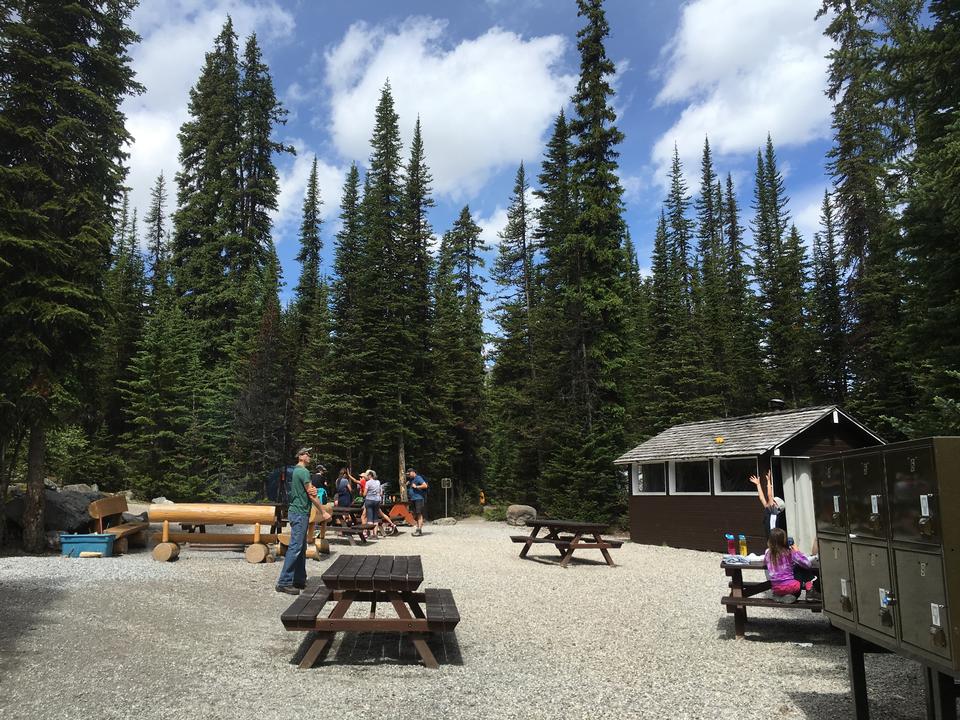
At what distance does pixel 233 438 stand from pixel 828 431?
89.3ft

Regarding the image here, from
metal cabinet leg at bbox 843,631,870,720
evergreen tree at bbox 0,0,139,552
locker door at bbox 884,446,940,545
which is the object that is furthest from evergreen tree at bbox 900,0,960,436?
evergreen tree at bbox 0,0,139,552

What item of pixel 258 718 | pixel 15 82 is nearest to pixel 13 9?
pixel 15 82

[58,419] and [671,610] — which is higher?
[58,419]

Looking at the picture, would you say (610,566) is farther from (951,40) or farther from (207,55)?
(207,55)

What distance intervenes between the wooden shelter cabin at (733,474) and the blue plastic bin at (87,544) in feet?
47.1

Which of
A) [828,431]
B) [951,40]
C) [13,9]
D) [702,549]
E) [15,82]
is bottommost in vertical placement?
[702,549]

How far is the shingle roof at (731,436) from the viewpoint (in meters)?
17.1

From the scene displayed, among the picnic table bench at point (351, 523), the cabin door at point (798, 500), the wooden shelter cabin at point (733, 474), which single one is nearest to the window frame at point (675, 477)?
the wooden shelter cabin at point (733, 474)

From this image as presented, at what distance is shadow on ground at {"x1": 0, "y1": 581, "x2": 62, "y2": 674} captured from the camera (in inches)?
236

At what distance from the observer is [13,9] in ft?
45.2

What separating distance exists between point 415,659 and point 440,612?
54 cm

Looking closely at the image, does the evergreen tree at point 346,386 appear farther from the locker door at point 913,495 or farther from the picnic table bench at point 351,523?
the locker door at point 913,495

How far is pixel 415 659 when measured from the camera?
6336 mm

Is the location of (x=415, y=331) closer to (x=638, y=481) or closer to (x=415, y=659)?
(x=638, y=481)
